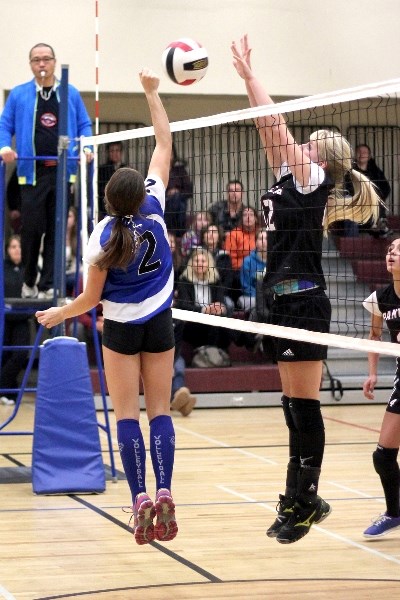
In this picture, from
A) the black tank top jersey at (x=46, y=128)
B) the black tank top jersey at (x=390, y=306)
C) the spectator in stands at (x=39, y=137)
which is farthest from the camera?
the black tank top jersey at (x=46, y=128)

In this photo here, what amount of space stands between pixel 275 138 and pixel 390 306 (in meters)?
1.12

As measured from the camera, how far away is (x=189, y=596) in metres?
4.96

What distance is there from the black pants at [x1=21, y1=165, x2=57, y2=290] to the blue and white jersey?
311 cm

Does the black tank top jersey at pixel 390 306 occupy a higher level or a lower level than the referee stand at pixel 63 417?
higher

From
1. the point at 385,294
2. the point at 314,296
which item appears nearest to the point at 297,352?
the point at 314,296

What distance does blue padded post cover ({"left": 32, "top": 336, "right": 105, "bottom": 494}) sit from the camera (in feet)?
24.2

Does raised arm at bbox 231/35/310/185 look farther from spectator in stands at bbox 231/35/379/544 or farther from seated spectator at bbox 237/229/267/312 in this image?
seated spectator at bbox 237/229/267/312

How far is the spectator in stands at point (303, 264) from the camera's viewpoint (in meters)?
5.23

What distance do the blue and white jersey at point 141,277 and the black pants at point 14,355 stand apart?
7.04 m

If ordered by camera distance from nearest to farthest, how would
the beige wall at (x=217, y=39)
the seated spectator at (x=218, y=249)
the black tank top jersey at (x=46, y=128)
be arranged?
the black tank top jersey at (x=46, y=128), the seated spectator at (x=218, y=249), the beige wall at (x=217, y=39)

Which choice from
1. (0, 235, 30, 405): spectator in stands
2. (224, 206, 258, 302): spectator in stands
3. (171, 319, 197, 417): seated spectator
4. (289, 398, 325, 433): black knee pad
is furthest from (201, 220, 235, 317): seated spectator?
(289, 398, 325, 433): black knee pad

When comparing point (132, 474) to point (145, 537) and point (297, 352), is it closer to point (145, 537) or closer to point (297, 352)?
point (145, 537)

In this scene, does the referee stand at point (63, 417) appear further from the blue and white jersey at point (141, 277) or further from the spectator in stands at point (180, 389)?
the spectator in stands at point (180, 389)

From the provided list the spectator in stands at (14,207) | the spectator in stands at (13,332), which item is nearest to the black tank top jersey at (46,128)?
the spectator in stands at (13,332)
